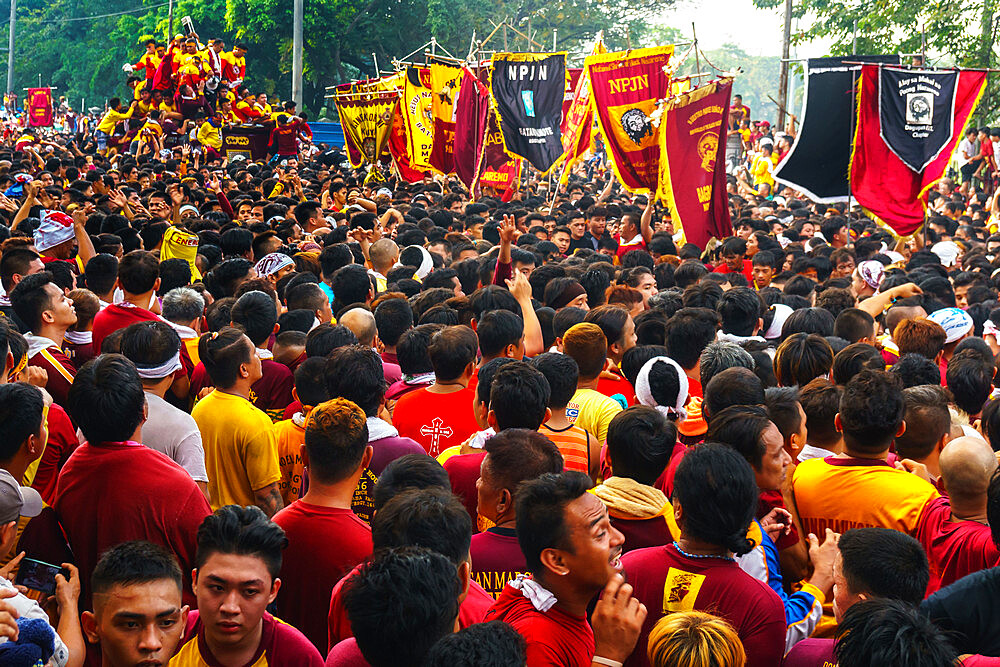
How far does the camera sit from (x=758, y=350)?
5727 mm

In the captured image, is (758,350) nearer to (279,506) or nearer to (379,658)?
(279,506)

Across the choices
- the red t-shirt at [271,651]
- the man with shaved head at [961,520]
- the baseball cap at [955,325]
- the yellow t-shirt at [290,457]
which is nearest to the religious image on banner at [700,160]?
the baseball cap at [955,325]

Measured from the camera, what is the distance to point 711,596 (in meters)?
2.95

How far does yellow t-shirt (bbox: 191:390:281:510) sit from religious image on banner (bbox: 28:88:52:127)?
1403 inches

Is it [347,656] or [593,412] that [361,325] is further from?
[347,656]

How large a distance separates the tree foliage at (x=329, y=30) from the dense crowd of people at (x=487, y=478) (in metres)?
24.9

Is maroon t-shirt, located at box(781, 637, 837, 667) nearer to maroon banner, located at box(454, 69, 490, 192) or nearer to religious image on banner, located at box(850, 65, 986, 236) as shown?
religious image on banner, located at box(850, 65, 986, 236)

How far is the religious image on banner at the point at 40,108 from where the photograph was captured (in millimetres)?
36000

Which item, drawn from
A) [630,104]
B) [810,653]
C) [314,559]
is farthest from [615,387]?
[630,104]

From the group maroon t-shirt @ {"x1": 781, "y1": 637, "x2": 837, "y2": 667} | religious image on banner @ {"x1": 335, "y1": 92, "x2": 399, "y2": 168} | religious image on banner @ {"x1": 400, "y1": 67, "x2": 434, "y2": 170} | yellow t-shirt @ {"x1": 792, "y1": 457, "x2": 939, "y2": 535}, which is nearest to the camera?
maroon t-shirt @ {"x1": 781, "y1": 637, "x2": 837, "y2": 667}

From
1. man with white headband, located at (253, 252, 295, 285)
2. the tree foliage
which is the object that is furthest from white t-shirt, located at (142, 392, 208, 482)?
the tree foliage

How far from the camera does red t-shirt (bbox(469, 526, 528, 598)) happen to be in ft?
10.9

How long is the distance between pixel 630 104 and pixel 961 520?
9.76 metres

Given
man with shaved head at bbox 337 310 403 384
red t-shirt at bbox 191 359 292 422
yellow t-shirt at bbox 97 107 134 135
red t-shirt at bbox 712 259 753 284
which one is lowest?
red t-shirt at bbox 712 259 753 284
